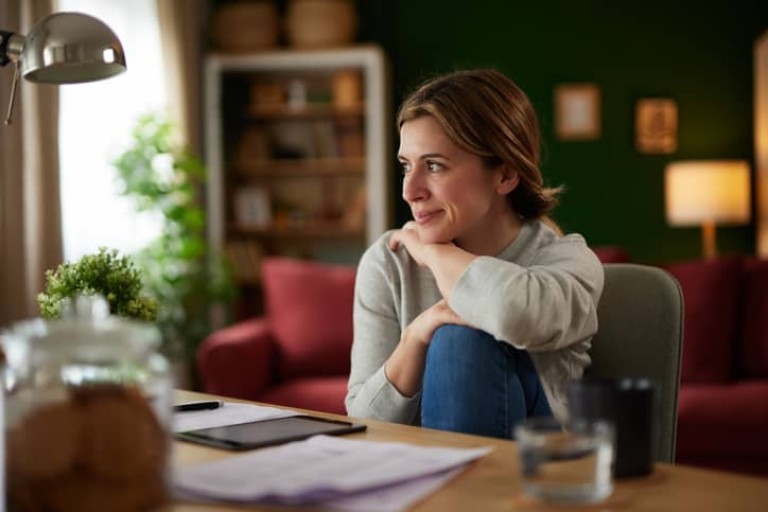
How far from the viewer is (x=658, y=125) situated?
5371mm

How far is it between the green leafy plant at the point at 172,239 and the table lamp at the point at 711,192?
225 centimetres

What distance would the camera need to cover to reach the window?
4.29m

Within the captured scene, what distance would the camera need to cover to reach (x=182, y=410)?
4.44 ft

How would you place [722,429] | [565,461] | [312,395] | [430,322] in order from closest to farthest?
1. [565,461]
2. [430,322]
3. [722,429]
4. [312,395]

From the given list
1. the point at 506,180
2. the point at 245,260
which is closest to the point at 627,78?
the point at 245,260

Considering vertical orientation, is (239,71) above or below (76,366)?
above

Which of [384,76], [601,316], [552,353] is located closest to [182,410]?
[552,353]

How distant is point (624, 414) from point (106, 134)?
12.9ft

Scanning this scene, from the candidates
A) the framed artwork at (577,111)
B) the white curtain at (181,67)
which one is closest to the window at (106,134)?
the white curtain at (181,67)

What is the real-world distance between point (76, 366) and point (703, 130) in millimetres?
5011

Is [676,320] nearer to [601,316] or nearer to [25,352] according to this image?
[601,316]

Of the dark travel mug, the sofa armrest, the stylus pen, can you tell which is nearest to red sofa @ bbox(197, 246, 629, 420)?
the sofa armrest

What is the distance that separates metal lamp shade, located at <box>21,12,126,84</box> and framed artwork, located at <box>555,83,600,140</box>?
4.33m

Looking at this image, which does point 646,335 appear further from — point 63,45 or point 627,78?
point 627,78
